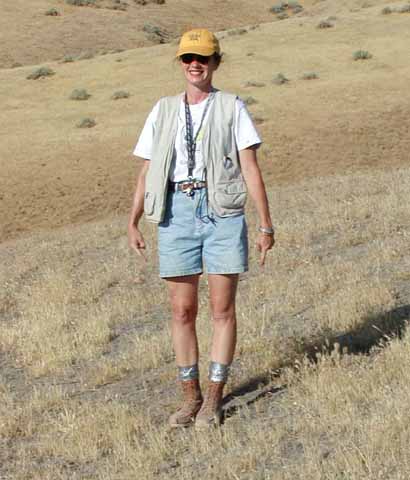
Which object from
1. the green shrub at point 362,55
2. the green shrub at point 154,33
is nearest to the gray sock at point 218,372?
the green shrub at point 362,55

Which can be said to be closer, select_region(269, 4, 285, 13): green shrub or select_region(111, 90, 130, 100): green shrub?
select_region(111, 90, 130, 100): green shrub

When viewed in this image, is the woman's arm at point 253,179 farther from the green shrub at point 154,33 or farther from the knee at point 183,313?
the green shrub at point 154,33

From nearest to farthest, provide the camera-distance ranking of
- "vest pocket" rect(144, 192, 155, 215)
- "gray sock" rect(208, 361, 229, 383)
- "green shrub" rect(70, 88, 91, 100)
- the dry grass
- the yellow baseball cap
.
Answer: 1. the dry grass
2. the yellow baseball cap
3. "vest pocket" rect(144, 192, 155, 215)
4. "gray sock" rect(208, 361, 229, 383)
5. "green shrub" rect(70, 88, 91, 100)

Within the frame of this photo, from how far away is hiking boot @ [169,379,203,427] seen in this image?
530 cm

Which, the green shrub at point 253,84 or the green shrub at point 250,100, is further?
the green shrub at point 253,84

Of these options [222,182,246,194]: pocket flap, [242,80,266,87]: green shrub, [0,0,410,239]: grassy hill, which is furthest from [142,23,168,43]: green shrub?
[222,182,246,194]: pocket flap

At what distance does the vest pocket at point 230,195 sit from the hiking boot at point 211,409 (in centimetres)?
98

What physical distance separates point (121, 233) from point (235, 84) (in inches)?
697

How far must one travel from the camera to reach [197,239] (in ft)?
17.0

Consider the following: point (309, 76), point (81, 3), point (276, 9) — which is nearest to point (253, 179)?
point (309, 76)

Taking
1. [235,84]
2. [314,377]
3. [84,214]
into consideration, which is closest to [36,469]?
[314,377]

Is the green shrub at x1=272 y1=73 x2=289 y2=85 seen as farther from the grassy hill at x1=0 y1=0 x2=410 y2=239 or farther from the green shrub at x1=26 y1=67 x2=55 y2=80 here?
the green shrub at x1=26 y1=67 x2=55 y2=80

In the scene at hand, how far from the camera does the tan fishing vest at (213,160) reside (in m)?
5.05

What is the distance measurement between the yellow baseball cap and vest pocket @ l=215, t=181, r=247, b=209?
68 centimetres
